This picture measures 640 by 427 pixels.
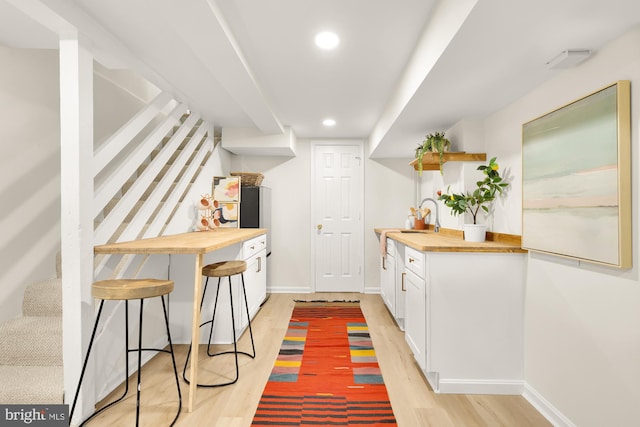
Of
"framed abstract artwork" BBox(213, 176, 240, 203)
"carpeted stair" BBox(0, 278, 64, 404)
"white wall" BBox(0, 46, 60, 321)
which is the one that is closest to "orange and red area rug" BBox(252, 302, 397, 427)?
"carpeted stair" BBox(0, 278, 64, 404)

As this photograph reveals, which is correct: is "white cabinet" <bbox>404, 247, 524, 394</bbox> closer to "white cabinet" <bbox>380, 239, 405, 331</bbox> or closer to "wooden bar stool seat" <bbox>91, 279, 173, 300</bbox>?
"white cabinet" <bbox>380, 239, 405, 331</bbox>

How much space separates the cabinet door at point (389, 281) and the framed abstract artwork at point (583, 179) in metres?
1.65

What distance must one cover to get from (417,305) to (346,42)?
191cm

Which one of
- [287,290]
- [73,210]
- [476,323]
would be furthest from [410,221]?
[73,210]

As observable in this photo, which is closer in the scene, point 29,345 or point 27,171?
point 29,345

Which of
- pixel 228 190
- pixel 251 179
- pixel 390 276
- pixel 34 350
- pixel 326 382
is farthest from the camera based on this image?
pixel 251 179

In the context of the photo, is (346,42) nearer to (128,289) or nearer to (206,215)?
(128,289)

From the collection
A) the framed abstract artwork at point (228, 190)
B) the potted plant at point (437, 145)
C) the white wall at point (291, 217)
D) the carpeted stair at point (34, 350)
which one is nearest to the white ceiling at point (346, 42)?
the potted plant at point (437, 145)

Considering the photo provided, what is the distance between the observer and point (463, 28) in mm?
1527


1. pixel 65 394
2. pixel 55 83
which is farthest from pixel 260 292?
pixel 55 83

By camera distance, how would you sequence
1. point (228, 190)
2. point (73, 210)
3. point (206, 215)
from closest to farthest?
point (73, 210) → point (206, 215) → point (228, 190)

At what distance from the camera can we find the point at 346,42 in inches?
91.6

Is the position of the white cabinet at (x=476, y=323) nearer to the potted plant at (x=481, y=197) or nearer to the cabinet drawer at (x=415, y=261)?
the cabinet drawer at (x=415, y=261)

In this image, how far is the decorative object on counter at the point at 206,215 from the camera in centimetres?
356
